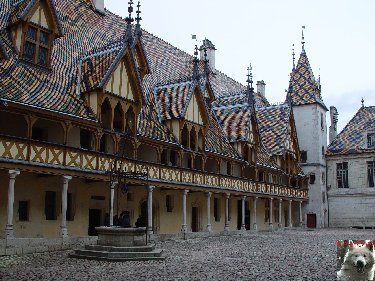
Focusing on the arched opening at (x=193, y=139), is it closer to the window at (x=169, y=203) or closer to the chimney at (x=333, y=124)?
the window at (x=169, y=203)

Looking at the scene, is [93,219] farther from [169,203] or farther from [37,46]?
[37,46]

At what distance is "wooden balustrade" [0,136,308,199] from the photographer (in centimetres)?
1950

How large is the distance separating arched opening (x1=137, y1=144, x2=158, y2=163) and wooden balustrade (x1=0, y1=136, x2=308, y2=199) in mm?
1694

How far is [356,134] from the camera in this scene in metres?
53.8

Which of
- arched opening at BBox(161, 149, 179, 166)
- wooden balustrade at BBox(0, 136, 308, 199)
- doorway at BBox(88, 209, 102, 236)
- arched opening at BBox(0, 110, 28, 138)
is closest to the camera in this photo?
wooden balustrade at BBox(0, 136, 308, 199)

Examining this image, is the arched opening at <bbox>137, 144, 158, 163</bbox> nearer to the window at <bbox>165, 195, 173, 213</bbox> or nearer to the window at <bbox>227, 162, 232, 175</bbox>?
the window at <bbox>165, 195, 173, 213</bbox>

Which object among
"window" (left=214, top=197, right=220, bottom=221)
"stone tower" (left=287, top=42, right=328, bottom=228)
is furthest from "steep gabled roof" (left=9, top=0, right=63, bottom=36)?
"stone tower" (left=287, top=42, right=328, bottom=228)

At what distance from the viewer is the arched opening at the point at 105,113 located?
83.6ft

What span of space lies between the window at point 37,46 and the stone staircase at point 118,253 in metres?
10.4

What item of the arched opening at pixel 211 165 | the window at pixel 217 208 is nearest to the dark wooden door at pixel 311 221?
the window at pixel 217 208

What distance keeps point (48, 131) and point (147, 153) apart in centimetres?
749

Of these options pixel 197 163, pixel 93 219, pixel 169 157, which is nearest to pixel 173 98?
pixel 169 157

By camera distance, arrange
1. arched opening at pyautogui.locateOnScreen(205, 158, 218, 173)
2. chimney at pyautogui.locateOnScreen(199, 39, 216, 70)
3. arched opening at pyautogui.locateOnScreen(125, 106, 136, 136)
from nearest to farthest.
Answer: arched opening at pyautogui.locateOnScreen(125, 106, 136, 136) → arched opening at pyautogui.locateOnScreen(205, 158, 218, 173) → chimney at pyautogui.locateOnScreen(199, 39, 216, 70)

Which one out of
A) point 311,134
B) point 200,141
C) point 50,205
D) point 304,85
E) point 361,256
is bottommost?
point 361,256
